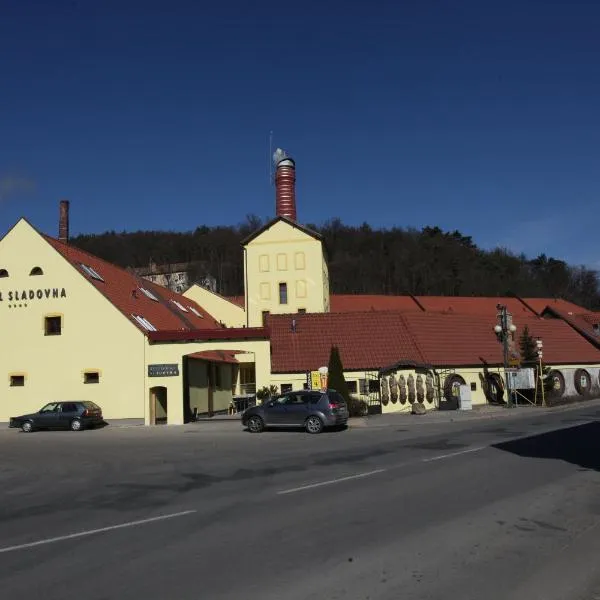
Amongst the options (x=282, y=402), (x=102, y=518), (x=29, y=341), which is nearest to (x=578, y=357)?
(x=282, y=402)

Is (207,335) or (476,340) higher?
(207,335)

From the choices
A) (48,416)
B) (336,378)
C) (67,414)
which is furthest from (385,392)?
(48,416)

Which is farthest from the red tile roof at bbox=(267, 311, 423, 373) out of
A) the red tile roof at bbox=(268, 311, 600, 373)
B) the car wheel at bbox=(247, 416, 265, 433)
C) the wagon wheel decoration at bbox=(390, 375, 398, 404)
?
the car wheel at bbox=(247, 416, 265, 433)

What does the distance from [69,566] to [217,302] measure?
5249 centimetres

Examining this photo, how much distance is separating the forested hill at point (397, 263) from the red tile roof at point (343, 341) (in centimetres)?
7159

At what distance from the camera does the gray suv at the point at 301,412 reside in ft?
85.5

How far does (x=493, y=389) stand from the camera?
42.0m

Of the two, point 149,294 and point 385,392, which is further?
point 149,294

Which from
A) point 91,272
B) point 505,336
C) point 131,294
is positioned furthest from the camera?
point 131,294

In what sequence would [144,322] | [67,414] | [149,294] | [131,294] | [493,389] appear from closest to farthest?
[67,414] → [144,322] → [131,294] → [493,389] → [149,294]

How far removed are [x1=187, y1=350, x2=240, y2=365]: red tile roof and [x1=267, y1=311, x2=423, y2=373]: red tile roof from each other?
3.06 m

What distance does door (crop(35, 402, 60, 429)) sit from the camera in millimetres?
32031

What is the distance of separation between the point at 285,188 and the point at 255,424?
29.2 meters

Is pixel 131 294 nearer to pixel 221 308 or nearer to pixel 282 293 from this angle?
pixel 282 293
